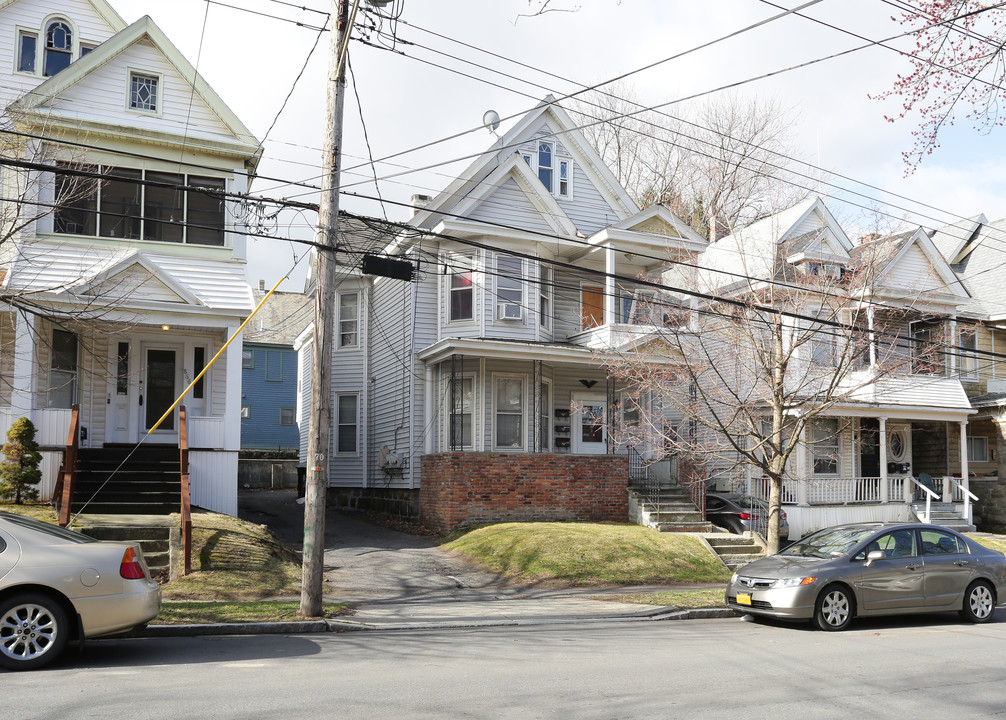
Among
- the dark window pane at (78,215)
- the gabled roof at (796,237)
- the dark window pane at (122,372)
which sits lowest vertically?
the dark window pane at (122,372)

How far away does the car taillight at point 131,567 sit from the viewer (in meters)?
8.53

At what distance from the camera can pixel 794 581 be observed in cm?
1170

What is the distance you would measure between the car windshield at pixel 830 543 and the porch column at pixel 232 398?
37.3 ft

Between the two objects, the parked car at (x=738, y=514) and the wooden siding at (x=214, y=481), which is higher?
the wooden siding at (x=214, y=481)

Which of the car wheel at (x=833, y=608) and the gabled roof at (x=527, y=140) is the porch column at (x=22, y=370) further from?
the car wheel at (x=833, y=608)

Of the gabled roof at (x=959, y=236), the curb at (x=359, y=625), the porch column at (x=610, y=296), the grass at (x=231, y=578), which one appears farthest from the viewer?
the gabled roof at (x=959, y=236)

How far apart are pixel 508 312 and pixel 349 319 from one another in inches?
281

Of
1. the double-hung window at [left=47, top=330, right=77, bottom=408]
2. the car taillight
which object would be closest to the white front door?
the double-hung window at [left=47, top=330, right=77, bottom=408]

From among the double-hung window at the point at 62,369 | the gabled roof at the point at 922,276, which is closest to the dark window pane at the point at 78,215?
the double-hung window at the point at 62,369

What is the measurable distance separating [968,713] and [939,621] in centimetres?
651

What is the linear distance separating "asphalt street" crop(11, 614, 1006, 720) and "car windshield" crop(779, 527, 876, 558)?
1.43 metres

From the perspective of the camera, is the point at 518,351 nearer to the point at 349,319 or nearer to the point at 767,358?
the point at 767,358

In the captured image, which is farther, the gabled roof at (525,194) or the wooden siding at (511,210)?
the wooden siding at (511,210)

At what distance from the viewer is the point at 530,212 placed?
24.0m
